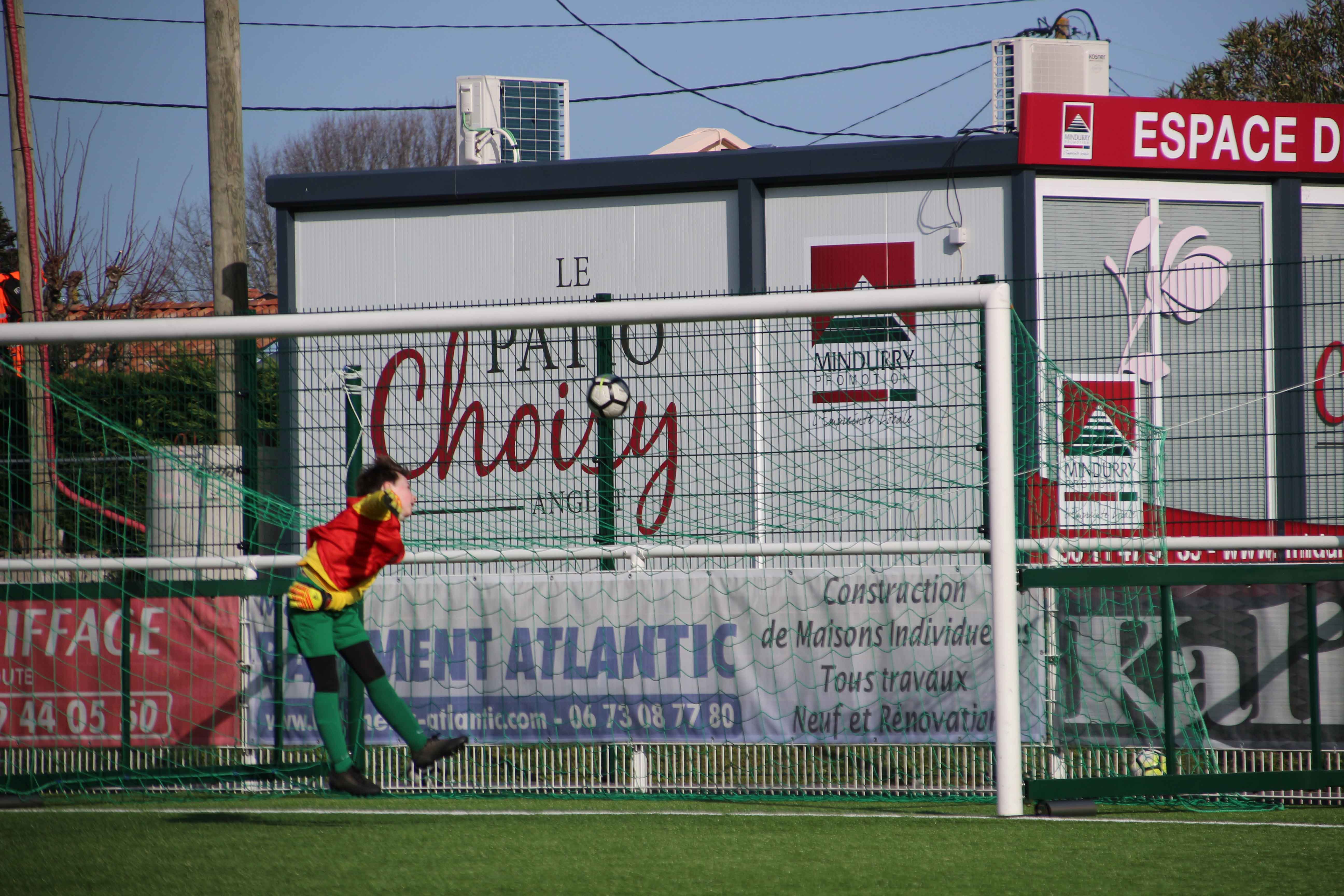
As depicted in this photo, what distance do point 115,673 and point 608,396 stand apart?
2845mm

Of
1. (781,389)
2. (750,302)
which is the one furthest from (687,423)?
(750,302)

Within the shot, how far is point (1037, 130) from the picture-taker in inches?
410

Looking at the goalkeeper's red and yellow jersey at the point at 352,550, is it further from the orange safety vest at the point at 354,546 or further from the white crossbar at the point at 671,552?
the white crossbar at the point at 671,552

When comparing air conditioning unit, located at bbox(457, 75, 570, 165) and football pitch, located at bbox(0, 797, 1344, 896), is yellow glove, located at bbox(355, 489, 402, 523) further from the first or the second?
air conditioning unit, located at bbox(457, 75, 570, 165)

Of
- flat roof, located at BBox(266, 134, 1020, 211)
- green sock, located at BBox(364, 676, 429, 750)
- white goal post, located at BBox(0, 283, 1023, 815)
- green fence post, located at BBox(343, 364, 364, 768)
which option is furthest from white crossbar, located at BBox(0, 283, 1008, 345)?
flat roof, located at BBox(266, 134, 1020, 211)

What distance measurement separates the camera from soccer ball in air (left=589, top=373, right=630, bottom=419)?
6297 mm

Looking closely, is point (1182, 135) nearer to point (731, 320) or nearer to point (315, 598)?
point (731, 320)

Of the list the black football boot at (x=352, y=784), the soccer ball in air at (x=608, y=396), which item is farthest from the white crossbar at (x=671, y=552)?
the black football boot at (x=352, y=784)

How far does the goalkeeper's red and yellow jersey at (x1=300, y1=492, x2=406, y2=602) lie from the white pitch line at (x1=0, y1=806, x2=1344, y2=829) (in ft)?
3.65

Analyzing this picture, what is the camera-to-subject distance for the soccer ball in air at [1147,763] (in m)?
5.60

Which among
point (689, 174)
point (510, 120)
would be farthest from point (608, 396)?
point (510, 120)

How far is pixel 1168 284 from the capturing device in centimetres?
1035

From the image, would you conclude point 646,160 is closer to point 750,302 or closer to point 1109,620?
point 750,302

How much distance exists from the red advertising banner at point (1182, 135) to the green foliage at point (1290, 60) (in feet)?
33.9
